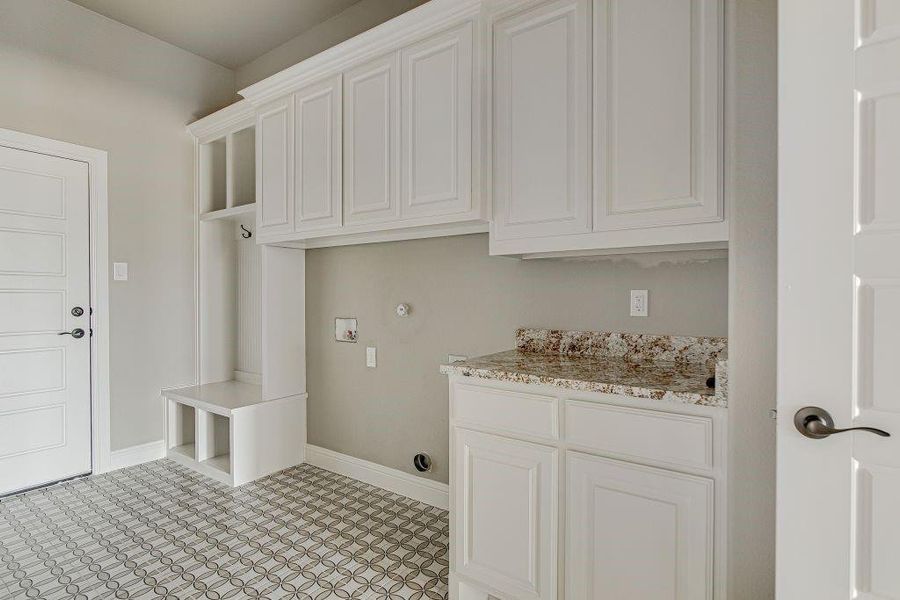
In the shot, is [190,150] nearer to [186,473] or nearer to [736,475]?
[186,473]

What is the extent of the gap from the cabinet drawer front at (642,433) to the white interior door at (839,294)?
304 millimetres

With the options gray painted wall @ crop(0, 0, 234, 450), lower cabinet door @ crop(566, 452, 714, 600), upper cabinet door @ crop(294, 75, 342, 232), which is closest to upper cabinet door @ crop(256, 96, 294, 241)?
upper cabinet door @ crop(294, 75, 342, 232)

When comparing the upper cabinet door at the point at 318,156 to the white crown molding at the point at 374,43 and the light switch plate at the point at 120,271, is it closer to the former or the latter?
the white crown molding at the point at 374,43

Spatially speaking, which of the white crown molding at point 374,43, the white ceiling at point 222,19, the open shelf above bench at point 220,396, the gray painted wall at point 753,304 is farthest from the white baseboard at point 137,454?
the gray painted wall at point 753,304

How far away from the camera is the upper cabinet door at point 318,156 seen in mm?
2607

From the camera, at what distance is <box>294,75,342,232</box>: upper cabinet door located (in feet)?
8.55

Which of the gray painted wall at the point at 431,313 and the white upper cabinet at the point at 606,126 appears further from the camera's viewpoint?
the gray painted wall at the point at 431,313

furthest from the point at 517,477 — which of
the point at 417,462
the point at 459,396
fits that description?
the point at 417,462

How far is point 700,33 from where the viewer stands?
1500 mm

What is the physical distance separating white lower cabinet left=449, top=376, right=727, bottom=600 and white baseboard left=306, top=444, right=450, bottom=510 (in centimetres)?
84

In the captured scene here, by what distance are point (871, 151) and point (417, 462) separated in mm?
2476

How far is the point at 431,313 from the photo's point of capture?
2740mm

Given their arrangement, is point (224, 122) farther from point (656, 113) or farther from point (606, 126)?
point (656, 113)

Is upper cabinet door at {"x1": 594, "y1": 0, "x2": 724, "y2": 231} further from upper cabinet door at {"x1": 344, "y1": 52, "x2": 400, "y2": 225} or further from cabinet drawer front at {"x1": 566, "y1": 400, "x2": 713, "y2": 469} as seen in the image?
upper cabinet door at {"x1": 344, "y1": 52, "x2": 400, "y2": 225}
